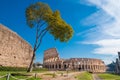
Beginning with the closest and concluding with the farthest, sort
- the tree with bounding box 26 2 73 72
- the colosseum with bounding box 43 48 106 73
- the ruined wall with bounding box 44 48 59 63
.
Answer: the tree with bounding box 26 2 73 72
the ruined wall with bounding box 44 48 59 63
the colosseum with bounding box 43 48 106 73

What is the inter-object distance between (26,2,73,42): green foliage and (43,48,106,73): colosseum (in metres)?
75.5

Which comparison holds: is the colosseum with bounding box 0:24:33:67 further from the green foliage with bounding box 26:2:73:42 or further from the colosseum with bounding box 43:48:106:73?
the colosseum with bounding box 43:48:106:73

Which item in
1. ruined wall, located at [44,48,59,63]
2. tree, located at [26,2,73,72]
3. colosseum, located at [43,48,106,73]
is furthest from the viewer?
colosseum, located at [43,48,106,73]

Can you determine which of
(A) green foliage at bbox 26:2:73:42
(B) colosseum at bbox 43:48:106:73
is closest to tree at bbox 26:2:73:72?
(A) green foliage at bbox 26:2:73:42

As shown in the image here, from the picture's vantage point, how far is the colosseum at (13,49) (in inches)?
1363

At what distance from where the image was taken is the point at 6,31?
35.7 metres

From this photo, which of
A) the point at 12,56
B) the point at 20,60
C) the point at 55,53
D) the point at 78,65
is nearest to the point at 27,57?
the point at 20,60

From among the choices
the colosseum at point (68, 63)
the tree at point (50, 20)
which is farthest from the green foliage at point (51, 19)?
the colosseum at point (68, 63)

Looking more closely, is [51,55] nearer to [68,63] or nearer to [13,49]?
[68,63]

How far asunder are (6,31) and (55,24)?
1030 cm

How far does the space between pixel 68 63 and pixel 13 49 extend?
284ft

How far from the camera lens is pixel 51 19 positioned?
31.8 meters

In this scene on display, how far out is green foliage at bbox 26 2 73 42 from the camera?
3181cm

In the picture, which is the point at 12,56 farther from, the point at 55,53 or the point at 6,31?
the point at 55,53
